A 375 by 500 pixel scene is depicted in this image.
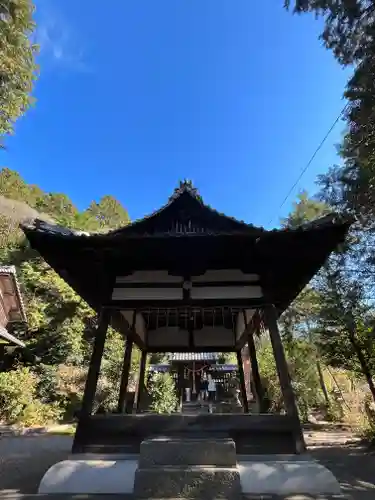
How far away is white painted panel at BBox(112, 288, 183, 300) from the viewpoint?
184 inches

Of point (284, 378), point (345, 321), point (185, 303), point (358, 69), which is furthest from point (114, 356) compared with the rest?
point (358, 69)

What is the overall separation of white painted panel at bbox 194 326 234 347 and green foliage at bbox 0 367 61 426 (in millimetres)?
8087

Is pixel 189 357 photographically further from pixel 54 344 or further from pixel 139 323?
pixel 139 323

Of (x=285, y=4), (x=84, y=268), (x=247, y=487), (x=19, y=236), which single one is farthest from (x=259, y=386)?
(x=19, y=236)

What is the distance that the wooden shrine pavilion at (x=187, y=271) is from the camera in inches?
152

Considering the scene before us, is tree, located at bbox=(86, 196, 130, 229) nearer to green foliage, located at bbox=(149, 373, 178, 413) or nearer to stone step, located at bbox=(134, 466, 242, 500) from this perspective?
green foliage, located at bbox=(149, 373, 178, 413)

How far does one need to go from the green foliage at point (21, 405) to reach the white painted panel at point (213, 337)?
809 centimetres

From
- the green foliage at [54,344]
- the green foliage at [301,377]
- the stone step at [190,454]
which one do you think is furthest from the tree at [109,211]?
the stone step at [190,454]

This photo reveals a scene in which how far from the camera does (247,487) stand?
11.0ft

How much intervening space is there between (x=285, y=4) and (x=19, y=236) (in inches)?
927

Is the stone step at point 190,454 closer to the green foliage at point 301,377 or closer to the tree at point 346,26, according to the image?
the tree at point 346,26

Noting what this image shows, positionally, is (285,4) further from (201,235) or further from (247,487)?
(247,487)

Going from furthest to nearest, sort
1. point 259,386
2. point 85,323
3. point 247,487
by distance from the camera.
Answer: point 85,323
point 259,386
point 247,487

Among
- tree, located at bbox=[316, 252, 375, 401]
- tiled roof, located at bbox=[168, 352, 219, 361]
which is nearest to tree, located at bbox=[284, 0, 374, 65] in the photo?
tree, located at bbox=[316, 252, 375, 401]
